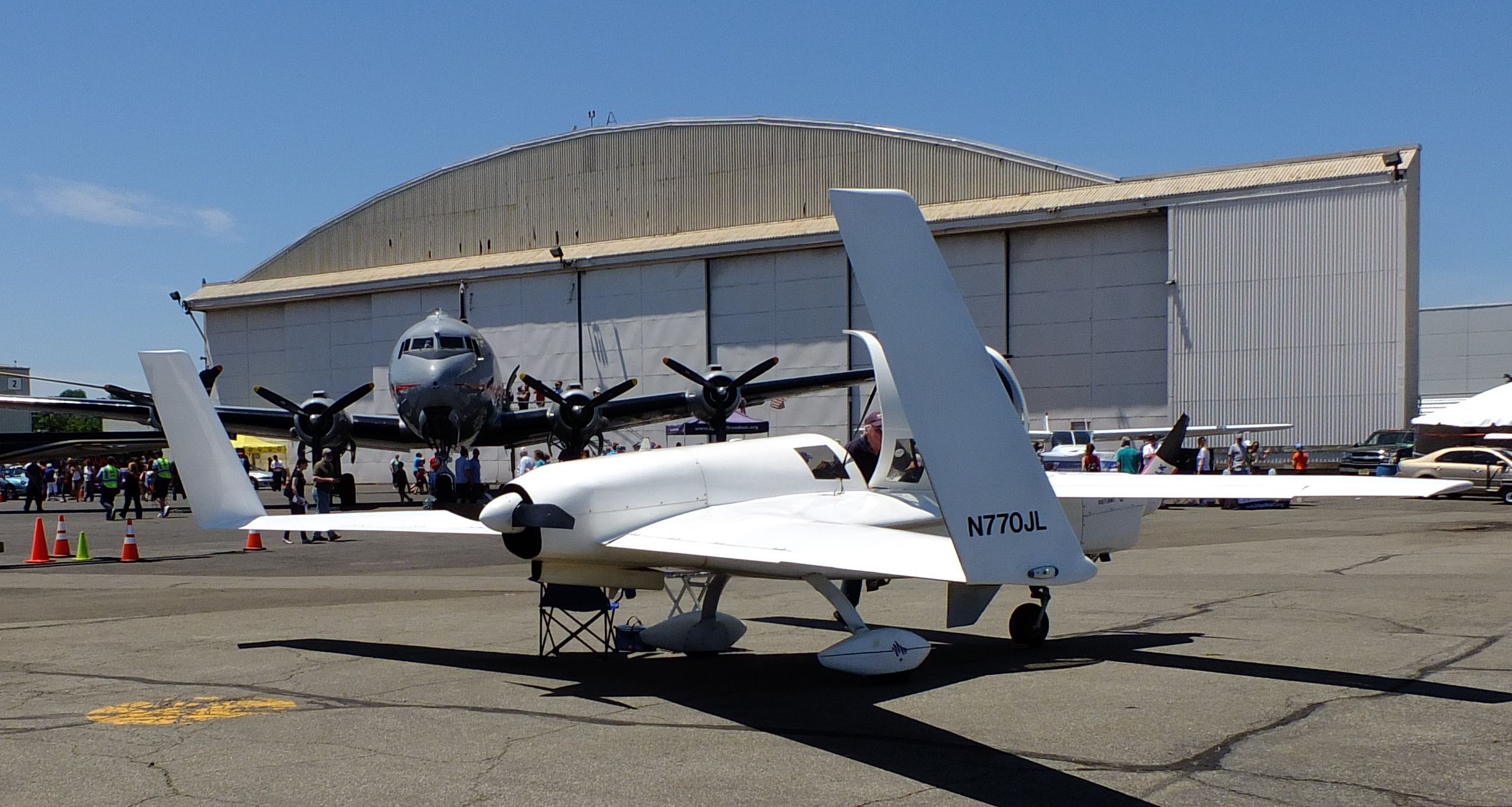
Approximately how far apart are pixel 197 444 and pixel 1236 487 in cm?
832

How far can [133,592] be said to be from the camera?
15.5m

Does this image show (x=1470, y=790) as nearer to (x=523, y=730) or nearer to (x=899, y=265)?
(x=899, y=265)

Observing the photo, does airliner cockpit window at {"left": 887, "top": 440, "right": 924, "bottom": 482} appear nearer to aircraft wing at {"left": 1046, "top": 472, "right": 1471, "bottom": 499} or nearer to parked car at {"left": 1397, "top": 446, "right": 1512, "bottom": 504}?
aircraft wing at {"left": 1046, "top": 472, "right": 1471, "bottom": 499}

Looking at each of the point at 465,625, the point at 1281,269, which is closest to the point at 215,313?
the point at 1281,269

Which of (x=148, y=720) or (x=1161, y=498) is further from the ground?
(x=1161, y=498)

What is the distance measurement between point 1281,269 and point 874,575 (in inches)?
1618

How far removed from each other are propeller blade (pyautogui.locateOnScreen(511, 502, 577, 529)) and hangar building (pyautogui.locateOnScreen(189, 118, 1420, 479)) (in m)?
39.6

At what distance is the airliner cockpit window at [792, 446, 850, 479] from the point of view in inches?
389

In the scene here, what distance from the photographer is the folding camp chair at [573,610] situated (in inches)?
365

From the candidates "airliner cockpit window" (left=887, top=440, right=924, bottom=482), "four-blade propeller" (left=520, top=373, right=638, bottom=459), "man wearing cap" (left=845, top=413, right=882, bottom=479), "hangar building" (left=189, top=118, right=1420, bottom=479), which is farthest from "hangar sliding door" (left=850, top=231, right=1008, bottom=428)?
"airliner cockpit window" (left=887, top=440, right=924, bottom=482)

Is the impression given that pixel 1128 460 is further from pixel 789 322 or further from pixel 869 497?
pixel 789 322

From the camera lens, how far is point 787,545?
783cm

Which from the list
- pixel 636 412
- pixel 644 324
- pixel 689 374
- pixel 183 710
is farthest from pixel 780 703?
pixel 644 324

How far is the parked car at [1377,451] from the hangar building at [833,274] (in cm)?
61
